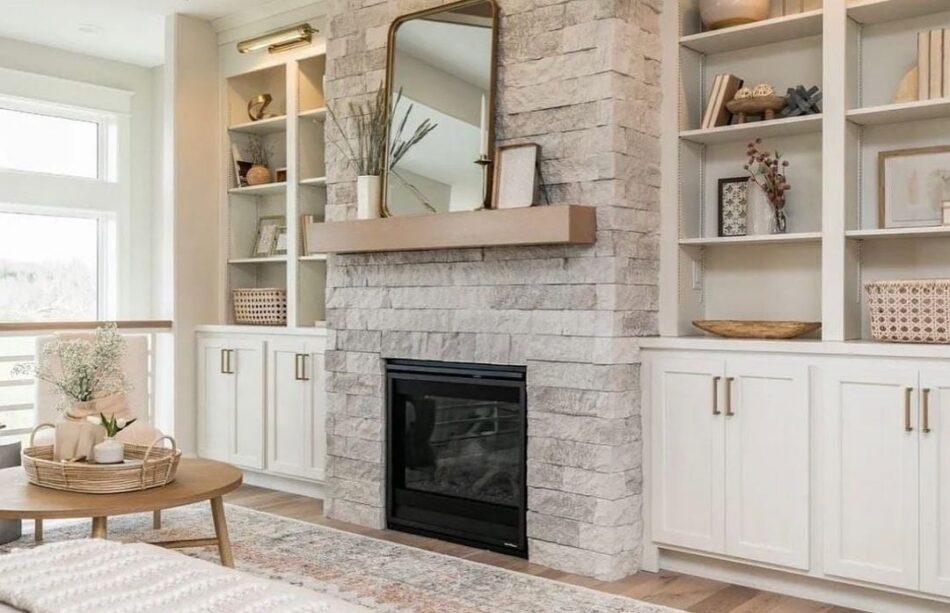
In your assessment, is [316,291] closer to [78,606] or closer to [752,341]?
[752,341]

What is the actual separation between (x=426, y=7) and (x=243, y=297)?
2245mm

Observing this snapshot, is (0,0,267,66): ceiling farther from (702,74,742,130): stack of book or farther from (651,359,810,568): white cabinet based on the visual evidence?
(651,359,810,568): white cabinet

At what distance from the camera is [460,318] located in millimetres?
4102

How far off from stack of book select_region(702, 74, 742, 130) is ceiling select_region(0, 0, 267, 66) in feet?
9.27

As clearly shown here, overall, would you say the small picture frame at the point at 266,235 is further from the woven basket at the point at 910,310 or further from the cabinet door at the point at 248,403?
the woven basket at the point at 910,310

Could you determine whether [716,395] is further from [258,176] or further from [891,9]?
[258,176]

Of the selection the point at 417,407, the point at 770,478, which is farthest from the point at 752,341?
the point at 417,407

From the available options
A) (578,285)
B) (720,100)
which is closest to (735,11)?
(720,100)

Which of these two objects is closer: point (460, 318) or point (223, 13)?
point (460, 318)

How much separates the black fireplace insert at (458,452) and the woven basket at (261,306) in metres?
1.29

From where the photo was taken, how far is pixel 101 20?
5605 mm

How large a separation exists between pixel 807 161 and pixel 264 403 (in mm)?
3117

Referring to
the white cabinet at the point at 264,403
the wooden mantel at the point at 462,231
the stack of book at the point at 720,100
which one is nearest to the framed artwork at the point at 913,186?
the stack of book at the point at 720,100

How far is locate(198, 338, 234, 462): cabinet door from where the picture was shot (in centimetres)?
548
